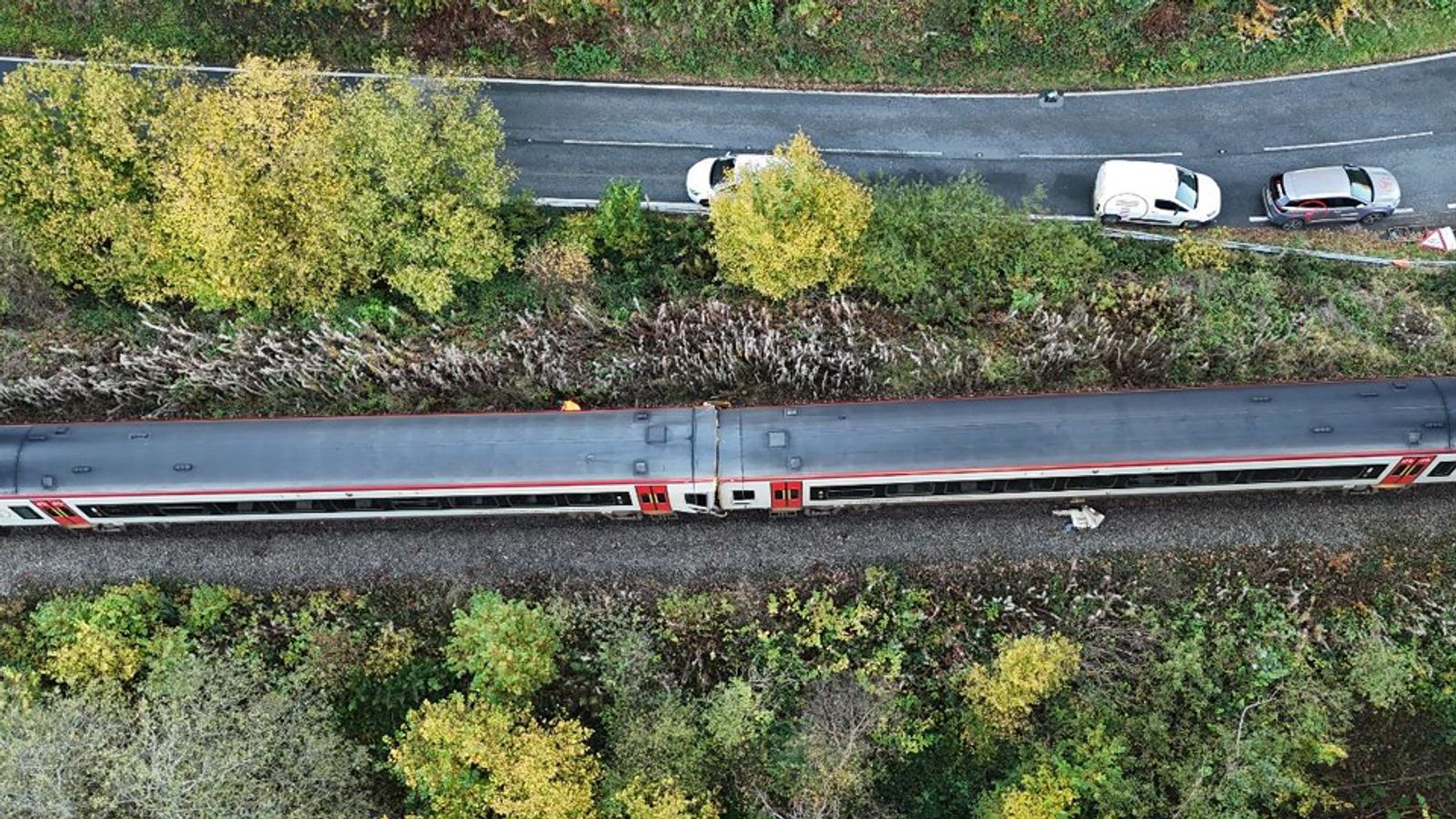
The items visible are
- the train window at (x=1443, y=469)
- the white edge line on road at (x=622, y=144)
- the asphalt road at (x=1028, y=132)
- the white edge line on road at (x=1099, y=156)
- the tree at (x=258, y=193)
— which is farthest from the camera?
the white edge line on road at (x=622, y=144)

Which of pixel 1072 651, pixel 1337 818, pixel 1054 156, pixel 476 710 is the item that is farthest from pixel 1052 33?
pixel 476 710

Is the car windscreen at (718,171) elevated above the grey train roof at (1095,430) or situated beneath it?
elevated above

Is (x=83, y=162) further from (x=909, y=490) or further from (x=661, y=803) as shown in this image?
(x=909, y=490)

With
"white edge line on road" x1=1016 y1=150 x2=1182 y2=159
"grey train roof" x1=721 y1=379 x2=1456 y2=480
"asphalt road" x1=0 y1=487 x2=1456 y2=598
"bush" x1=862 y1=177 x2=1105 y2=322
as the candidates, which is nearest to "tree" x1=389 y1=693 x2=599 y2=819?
"asphalt road" x1=0 y1=487 x2=1456 y2=598

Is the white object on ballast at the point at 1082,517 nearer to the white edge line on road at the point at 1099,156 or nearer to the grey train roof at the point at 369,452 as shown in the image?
the grey train roof at the point at 369,452

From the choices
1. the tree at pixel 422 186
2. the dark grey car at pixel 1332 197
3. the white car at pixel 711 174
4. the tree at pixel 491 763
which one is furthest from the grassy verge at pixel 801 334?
the tree at pixel 491 763

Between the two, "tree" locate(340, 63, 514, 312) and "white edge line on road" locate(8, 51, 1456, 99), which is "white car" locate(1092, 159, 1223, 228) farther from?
"tree" locate(340, 63, 514, 312)
